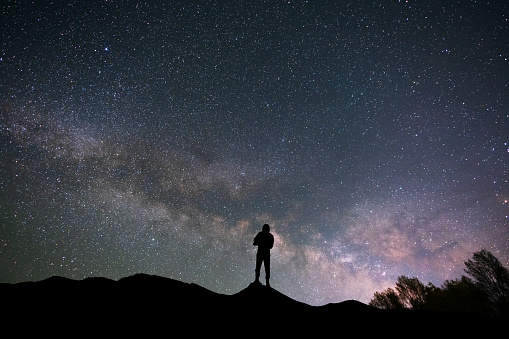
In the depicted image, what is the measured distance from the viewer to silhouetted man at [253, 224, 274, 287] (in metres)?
8.37

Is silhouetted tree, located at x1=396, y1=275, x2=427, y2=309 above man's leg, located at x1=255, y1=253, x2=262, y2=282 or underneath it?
above

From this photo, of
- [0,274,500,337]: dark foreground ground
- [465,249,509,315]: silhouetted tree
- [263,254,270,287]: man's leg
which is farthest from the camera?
[465,249,509,315]: silhouetted tree

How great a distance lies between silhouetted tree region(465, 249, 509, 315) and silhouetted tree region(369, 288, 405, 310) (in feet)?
33.0

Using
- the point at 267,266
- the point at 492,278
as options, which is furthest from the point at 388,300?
the point at 267,266

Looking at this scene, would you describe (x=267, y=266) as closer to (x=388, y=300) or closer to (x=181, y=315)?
(x=181, y=315)

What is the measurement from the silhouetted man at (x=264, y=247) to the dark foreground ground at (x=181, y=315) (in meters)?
1.18

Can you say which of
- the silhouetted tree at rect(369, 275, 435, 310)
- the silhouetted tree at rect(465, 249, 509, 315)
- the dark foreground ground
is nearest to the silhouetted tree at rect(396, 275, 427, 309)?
the silhouetted tree at rect(369, 275, 435, 310)

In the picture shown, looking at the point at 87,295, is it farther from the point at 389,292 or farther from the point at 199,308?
the point at 389,292

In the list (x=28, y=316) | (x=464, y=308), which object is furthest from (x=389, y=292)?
(x=28, y=316)

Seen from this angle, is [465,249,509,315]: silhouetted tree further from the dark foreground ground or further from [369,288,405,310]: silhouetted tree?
the dark foreground ground

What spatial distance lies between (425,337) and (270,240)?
16.5 ft

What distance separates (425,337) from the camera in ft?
17.9

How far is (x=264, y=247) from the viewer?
846cm

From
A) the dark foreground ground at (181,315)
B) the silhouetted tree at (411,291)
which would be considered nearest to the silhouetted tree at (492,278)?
the silhouetted tree at (411,291)
